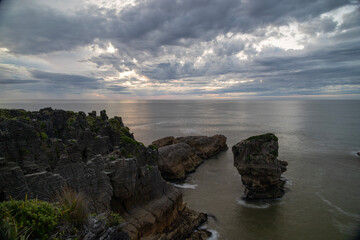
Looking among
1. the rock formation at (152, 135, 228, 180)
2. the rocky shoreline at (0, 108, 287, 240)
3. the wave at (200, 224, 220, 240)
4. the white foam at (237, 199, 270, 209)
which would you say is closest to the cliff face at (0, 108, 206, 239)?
the rocky shoreline at (0, 108, 287, 240)

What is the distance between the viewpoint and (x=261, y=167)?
29844 millimetres

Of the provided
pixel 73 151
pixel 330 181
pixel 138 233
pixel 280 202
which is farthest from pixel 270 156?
pixel 73 151

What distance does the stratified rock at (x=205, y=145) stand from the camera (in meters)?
53.3

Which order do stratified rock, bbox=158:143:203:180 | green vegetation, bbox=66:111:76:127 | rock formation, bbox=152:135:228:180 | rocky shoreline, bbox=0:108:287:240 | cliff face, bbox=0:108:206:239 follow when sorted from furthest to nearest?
rock formation, bbox=152:135:228:180, stratified rock, bbox=158:143:203:180, green vegetation, bbox=66:111:76:127, cliff face, bbox=0:108:206:239, rocky shoreline, bbox=0:108:287:240

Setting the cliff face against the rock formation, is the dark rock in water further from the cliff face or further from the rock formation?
the rock formation

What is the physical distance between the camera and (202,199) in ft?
104

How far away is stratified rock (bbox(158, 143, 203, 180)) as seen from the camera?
40.2 m

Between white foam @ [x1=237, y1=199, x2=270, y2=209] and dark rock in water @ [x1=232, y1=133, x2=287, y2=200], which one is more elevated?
dark rock in water @ [x1=232, y1=133, x2=287, y2=200]

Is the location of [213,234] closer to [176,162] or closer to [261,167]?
[261,167]

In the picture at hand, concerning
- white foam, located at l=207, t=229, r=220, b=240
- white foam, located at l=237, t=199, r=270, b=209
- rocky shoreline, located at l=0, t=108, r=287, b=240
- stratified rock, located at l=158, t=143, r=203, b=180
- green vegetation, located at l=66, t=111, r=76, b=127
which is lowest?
white foam, located at l=237, t=199, r=270, b=209

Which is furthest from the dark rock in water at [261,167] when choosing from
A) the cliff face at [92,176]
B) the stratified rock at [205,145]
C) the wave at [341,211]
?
the stratified rock at [205,145]

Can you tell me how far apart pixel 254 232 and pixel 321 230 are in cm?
780

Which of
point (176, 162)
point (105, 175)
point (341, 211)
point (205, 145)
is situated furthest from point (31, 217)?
point (205, 145)

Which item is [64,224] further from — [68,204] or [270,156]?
[270,156]
